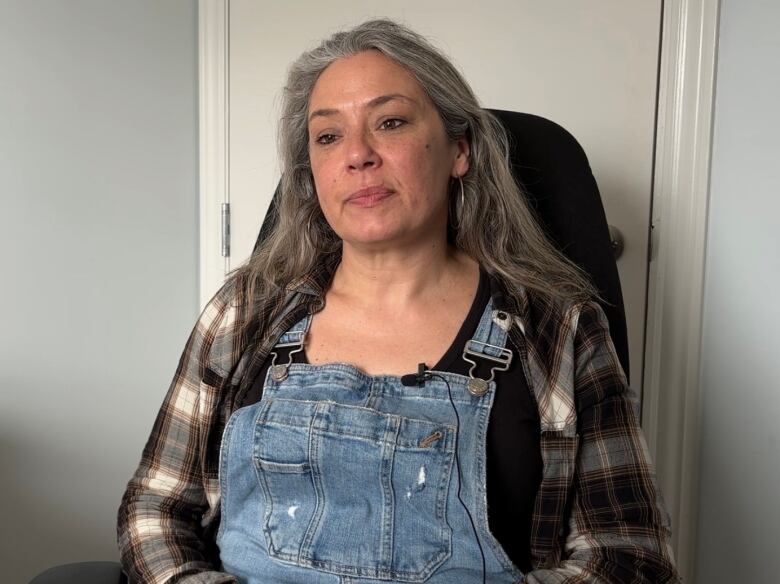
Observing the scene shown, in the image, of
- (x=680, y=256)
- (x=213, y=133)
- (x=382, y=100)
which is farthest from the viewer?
(x=213, y=133)

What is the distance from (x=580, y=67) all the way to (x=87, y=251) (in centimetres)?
115

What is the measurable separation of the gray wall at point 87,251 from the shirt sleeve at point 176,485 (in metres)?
0.46

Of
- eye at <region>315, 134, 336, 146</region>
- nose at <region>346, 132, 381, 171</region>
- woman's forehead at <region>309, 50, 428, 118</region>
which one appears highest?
woman's forehead at <region>309, 50, 428, 118</region>

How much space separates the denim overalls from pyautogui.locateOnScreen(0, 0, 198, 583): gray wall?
65 cm

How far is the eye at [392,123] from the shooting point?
1189 millimetres

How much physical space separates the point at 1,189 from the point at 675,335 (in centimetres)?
142

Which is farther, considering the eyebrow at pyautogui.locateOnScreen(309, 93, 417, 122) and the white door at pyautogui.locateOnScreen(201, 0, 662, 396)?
the white door at pyautogui.locateOnScreen(201, 0, 662, 396)

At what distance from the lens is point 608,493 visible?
1.10 metres

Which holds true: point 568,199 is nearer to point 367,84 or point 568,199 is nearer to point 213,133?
point 367,84

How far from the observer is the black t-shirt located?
1.12 m

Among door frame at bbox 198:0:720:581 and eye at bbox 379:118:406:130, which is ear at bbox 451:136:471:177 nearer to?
eye at bbox 379:118:406:130

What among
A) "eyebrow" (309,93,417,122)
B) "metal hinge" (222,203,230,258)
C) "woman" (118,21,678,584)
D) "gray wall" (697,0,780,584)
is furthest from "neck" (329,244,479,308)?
"metal hinge" (222,203,230,258)

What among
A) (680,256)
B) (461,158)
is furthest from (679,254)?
(461,158)

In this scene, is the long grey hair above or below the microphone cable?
above
